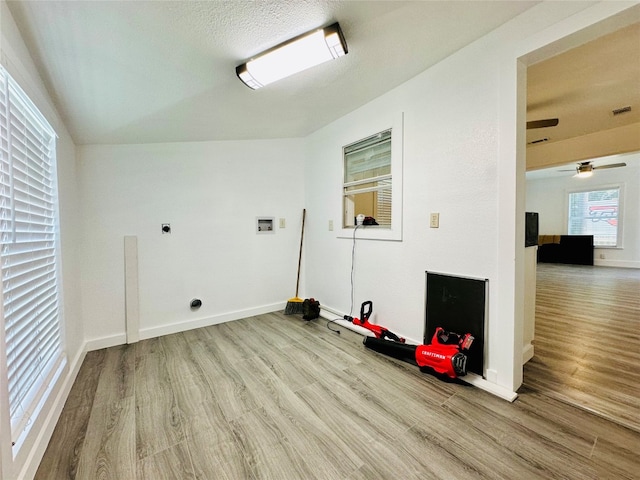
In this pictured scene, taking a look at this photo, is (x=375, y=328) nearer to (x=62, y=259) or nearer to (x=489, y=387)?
(x=489, y=387)

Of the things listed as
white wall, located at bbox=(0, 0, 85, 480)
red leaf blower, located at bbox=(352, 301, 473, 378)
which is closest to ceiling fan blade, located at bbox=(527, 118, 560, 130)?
red leaf blower, located at bbox=(352, 301, 473, 378)

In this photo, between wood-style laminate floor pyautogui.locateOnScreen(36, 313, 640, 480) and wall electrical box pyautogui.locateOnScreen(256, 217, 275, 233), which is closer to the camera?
wood-style laminate floor pyautogui.locateOnScreen(36, 313, 640, 480)

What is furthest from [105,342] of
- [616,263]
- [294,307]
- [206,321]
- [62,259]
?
[616,263]

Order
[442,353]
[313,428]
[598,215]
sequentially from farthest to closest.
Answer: [598,215] < [442,353] < [313,428]

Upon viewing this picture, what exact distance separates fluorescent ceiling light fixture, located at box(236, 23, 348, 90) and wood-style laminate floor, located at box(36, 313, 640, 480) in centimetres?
222

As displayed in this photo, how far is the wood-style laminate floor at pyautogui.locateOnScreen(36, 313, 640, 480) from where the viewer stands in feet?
4.11

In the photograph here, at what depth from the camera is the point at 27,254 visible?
1410 millimetres

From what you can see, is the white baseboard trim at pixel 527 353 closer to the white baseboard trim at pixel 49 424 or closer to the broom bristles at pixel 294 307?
the broom bristles at pixel 294 307

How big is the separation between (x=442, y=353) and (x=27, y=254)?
2608 mm

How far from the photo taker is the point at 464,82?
197 cm

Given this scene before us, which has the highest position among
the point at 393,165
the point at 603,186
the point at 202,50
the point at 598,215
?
the point at 603,186

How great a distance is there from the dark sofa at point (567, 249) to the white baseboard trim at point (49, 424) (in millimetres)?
11007

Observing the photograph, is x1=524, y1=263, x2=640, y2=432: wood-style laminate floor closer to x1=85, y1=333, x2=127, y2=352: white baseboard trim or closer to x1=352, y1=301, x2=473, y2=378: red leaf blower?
x1=352, y1=301, x2=473, y2=378: red leaf blower

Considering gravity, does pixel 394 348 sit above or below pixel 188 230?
below
